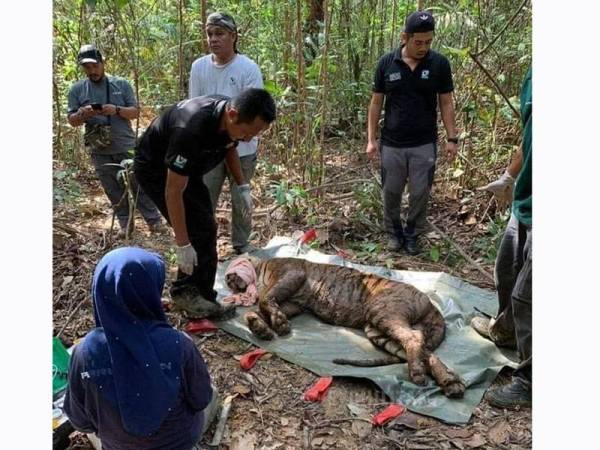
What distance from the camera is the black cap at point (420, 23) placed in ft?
14.8

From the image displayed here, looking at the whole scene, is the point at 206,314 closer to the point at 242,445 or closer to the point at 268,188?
the point at 242,445

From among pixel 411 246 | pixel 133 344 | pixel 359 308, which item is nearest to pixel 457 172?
pixel 411 246

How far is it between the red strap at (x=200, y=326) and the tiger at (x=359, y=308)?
0.89 feet

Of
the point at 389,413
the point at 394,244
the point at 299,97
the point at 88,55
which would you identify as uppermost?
the point at 88,55

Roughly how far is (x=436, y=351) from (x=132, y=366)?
238cm

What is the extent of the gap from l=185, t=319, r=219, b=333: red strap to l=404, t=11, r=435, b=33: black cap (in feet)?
9.87

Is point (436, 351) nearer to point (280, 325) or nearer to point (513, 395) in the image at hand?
point (513, 395)

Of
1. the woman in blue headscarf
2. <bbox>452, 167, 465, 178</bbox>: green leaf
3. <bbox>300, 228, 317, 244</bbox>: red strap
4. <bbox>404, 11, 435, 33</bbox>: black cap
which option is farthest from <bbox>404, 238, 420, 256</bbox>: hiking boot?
the woman in blue headscarf

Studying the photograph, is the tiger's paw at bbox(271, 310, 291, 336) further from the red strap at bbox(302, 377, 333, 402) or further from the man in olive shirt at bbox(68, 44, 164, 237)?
the man in olive shirt at bbox(68, 44, 164, 237)

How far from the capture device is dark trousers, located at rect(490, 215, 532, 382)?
3.02 meters

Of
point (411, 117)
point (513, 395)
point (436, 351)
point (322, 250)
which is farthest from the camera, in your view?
point (322, 250)

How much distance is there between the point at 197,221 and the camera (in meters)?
3.85

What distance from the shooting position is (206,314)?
13.2ft

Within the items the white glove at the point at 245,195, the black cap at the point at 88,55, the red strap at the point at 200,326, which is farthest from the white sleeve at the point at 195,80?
the red strap at the point at 200,326
